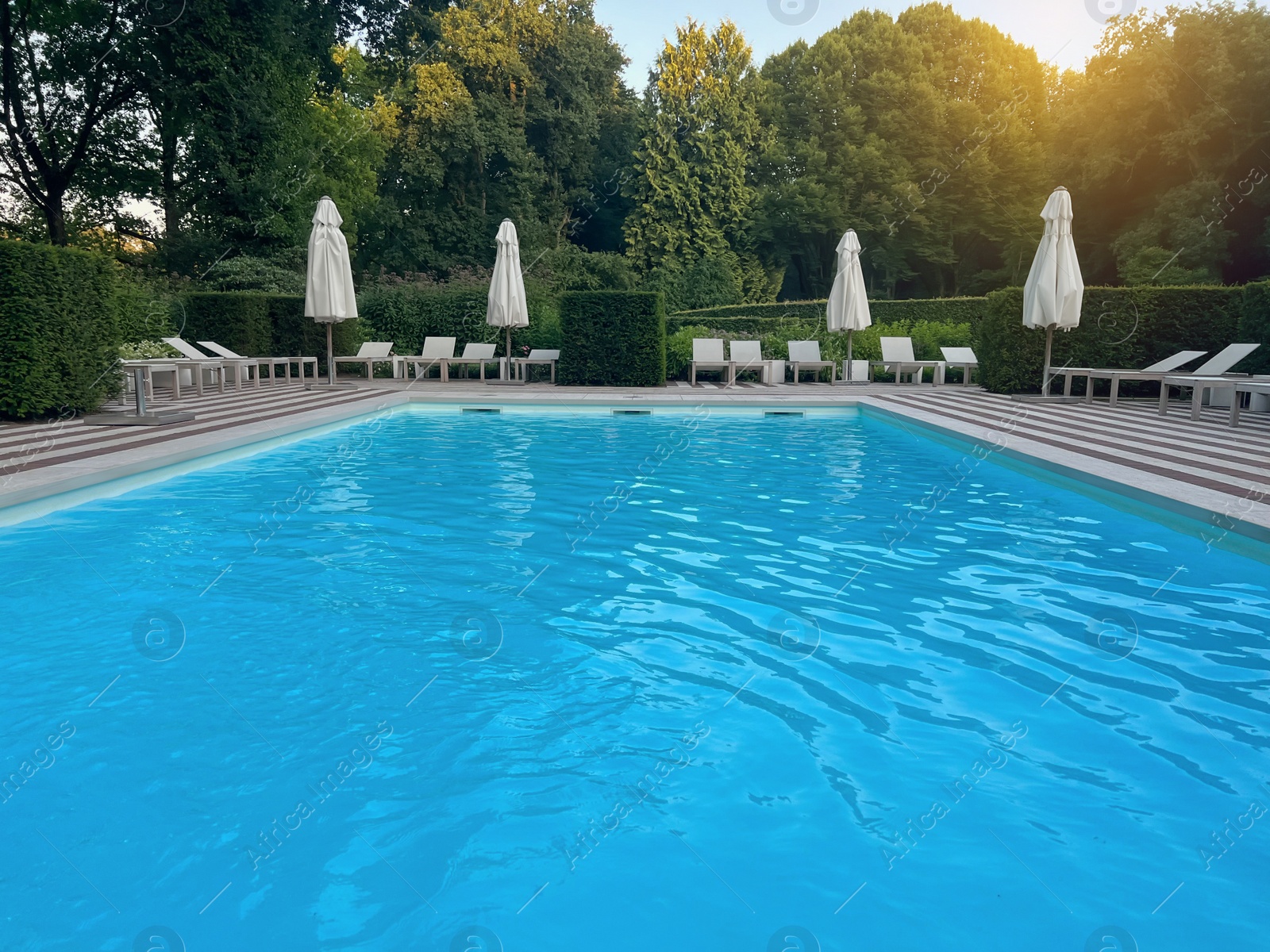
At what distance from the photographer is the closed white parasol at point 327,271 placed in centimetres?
1530

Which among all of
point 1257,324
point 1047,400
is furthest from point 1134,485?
point 1257,324

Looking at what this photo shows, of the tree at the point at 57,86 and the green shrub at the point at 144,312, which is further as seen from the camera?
the tree at the point at 57,86

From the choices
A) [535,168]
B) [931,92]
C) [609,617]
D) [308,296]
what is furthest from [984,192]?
[609,617]

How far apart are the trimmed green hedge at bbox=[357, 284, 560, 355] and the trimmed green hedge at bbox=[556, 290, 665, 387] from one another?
3.16 m

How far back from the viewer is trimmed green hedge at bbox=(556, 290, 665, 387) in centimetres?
1681

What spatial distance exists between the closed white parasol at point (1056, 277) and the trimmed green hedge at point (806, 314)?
7521 mm

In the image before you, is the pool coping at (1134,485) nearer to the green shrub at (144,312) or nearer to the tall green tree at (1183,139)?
the green shrub at (144,312)

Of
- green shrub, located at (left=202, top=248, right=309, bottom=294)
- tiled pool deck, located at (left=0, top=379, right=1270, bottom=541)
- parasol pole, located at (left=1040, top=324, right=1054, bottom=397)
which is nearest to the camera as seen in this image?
tiled pool deck, located at (left=0, top=379, right=1270, bottom=541)

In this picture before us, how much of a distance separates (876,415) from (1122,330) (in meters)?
5.27

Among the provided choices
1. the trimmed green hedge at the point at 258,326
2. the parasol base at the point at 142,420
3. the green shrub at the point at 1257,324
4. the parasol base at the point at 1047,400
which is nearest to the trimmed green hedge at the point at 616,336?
the trimmed green hedge at the point at 258,326

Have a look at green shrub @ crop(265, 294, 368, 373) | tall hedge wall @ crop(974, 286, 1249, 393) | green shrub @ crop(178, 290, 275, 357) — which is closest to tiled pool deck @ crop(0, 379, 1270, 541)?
tall hedge wall @ crop(974, 286, 1249, 393)

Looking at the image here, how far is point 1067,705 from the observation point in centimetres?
353

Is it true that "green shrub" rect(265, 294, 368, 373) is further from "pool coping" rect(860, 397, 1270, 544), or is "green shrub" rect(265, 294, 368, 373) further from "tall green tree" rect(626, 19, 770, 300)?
"tall green tree" rect(626, 19, 770, 300)

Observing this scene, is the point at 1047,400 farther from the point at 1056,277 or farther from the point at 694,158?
the point at 694,158
